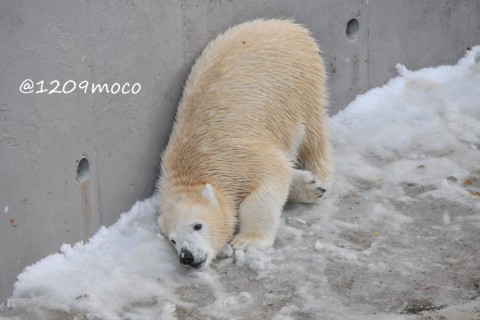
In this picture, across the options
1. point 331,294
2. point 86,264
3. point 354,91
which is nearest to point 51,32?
point 86,264

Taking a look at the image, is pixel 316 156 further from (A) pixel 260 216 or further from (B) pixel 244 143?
(A) pixel 260 216

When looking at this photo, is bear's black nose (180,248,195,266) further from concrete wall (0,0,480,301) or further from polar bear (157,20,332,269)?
concrete wall (0,0,480,301)

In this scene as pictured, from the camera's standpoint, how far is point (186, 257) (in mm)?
4508

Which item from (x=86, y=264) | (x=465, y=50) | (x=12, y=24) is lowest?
(x=86, y=264)

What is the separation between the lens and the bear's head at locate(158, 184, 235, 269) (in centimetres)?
457

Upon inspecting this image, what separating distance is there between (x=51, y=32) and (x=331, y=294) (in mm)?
1842

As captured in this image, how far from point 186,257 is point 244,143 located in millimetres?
820

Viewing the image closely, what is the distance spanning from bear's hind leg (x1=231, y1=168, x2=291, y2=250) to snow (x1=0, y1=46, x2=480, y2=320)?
8cm

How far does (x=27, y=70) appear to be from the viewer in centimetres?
412

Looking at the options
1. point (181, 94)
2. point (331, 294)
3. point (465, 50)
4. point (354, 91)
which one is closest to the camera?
point (331, 294)

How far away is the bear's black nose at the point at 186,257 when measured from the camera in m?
4.51

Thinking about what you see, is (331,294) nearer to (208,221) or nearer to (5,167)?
(208,221)

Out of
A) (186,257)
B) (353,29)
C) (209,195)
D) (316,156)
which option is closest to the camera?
(186,257)

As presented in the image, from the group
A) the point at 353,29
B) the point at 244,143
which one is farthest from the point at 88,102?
the point at 353,29
